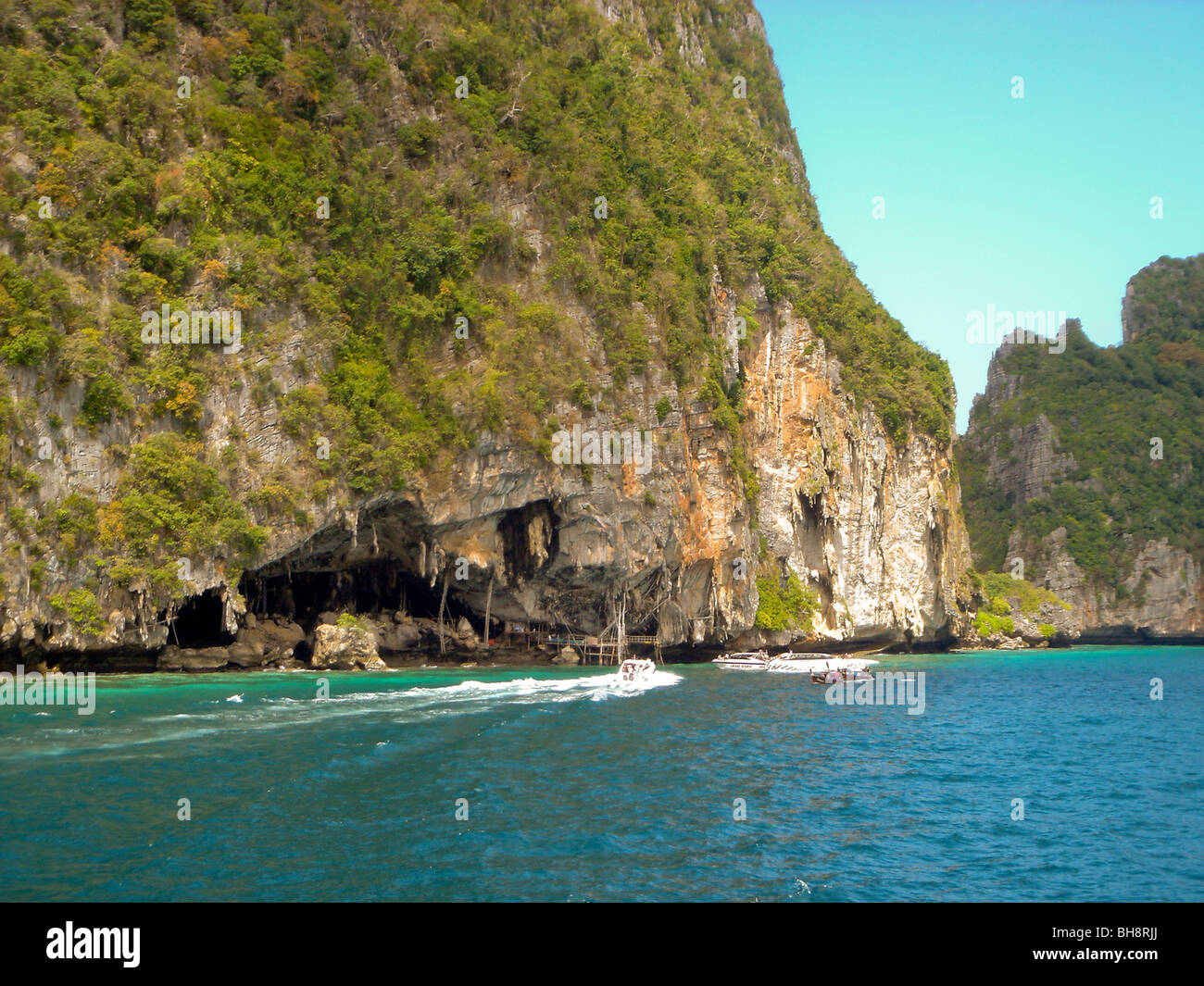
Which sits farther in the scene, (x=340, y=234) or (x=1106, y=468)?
(x=1106, y=468)

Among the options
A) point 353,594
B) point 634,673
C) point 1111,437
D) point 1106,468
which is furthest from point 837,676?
point 1111,437

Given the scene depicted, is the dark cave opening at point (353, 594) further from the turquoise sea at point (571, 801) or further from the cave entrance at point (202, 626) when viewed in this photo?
the turquoise sea at point (571, 801)

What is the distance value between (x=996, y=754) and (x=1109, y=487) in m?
103

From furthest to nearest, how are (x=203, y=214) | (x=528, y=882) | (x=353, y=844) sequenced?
(x=203, y=214), (x=353, y=844), (x=528, y=882)

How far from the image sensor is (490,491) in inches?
1861

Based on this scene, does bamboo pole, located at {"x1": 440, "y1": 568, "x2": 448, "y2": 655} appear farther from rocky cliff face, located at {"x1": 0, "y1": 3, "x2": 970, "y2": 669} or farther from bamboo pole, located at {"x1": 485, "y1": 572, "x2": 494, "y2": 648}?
bamboo pole, located at {"x1": 485, "y1": 572, "x2": 494, "y2": 648}

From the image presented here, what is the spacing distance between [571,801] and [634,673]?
2262cm

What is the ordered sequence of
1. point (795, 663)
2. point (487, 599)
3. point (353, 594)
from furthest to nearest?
point (795, 663) < point (353, 594) < point (487, 599)

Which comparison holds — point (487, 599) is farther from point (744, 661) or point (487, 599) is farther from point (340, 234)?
point (340, 234)

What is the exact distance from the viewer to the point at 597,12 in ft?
236

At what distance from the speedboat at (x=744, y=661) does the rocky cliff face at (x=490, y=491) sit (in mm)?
1733
